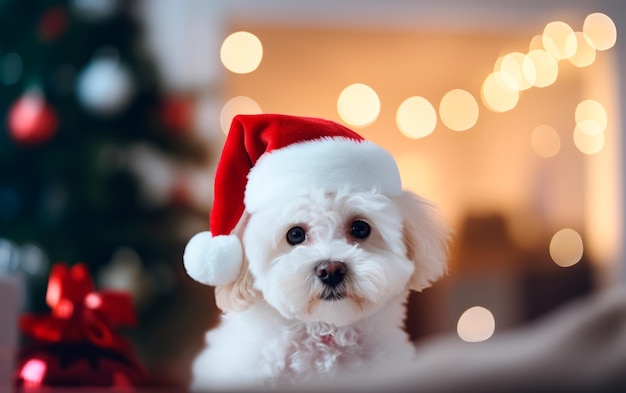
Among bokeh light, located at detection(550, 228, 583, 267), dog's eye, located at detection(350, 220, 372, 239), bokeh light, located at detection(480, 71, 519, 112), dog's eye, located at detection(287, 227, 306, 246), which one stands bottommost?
dog's eye, located at detection(287, 227, 306, 246)

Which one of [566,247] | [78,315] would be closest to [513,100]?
[566,247]

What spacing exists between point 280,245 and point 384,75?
352 cm

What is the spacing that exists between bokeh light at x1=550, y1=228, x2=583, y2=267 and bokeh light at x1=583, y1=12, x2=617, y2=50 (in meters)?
1.06

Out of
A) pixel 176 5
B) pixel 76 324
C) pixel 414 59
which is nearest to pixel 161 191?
pixel 176 5

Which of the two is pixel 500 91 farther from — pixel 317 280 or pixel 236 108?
pixel 317 280

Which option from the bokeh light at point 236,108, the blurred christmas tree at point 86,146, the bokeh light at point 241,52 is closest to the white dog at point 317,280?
the blurred christmas tree at point 86,146

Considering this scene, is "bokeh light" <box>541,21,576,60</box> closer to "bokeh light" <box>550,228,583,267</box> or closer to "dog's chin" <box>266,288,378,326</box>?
"bokeh light" <box>550,228,583,267</box>

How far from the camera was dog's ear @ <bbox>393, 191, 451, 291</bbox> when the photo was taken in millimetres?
929

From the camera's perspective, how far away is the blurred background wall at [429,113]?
2.57 m

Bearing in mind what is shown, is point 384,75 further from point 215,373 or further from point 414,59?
point 215,373

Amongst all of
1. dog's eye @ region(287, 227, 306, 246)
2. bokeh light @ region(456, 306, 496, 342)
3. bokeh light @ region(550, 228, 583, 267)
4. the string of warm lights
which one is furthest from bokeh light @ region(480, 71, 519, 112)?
dog's eye @ region(287, 227, 306, 246)

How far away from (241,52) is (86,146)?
147 cm

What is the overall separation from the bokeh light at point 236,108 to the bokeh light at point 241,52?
0.16 metres

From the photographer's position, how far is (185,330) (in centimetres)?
258
